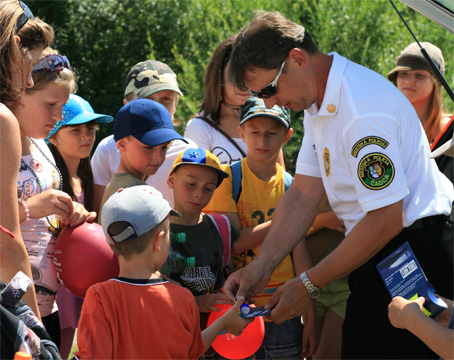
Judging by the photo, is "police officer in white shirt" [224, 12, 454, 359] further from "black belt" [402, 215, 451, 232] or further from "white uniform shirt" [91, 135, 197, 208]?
"white uniform shirt" [91, 135, 197, 208]

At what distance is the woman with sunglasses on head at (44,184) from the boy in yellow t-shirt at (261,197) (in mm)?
908

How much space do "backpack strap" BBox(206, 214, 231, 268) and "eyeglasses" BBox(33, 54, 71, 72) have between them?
1.19m

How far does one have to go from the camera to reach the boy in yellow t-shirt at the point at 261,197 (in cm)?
382

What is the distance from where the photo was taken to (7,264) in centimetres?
255

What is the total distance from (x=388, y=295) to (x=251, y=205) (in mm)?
1152

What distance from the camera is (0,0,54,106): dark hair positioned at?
104 inches

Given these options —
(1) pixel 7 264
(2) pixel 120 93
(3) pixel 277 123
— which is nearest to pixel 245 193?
(3) pixel 277 123

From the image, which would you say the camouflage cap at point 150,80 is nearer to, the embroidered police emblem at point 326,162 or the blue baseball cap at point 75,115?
the blue baseball cap at point 75,115

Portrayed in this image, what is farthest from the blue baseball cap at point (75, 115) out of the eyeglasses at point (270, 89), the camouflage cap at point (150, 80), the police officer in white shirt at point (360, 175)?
the eyeglasses at point (270, 89)

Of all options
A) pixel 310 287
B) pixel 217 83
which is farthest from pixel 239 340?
pixel 217 83

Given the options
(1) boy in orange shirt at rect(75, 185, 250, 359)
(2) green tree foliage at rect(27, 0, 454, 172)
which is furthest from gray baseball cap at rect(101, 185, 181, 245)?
(2) green tree foliage at rect(27, 0, 454, 172)

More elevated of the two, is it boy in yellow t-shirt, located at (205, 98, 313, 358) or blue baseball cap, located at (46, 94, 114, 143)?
blue baseball cap, located at (46, 94, 114, 143)

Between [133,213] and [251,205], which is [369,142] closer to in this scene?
[133,213]

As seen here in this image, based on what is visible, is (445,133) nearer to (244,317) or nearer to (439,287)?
(439,287)
